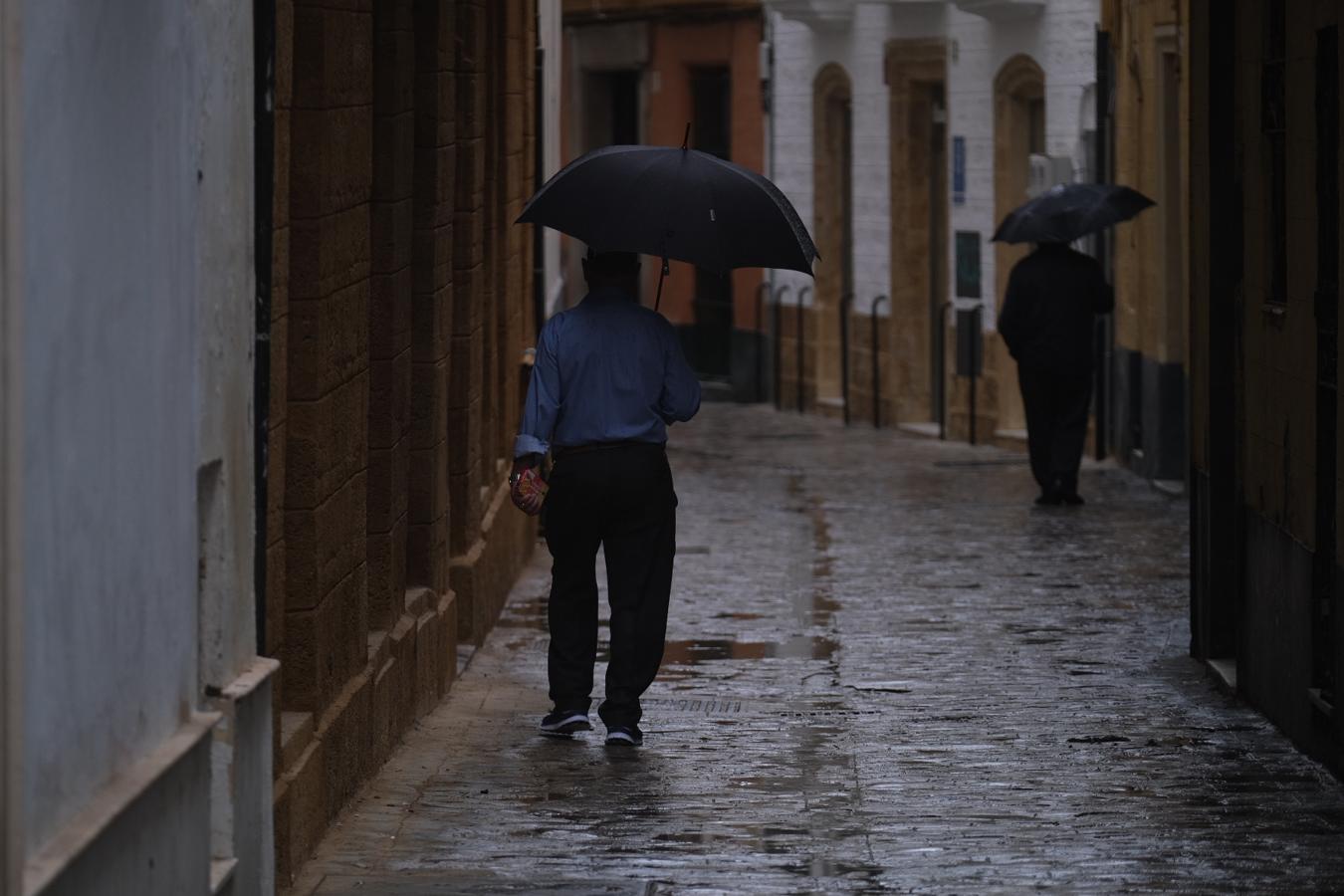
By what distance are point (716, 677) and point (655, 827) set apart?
3.12 m

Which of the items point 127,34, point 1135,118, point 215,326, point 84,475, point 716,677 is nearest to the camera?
point 84,475

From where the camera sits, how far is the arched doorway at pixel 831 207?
27.3 m

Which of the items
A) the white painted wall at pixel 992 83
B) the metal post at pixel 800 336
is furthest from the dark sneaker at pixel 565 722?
the metal post at pixel 800 336

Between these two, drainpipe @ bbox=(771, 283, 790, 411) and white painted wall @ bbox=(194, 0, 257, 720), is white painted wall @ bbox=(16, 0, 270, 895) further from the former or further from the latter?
drainpipe @ bbox=(771, 283, 790, 411)

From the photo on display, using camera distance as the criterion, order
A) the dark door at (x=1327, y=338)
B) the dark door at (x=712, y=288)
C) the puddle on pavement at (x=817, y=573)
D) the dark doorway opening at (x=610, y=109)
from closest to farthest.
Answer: the dark door at (x=1327, y=338) < the puddle on pavement at (x=817, y=573) < the dark door at (x=712, y=288) < the dark doorway opening at (x=610, y=109)

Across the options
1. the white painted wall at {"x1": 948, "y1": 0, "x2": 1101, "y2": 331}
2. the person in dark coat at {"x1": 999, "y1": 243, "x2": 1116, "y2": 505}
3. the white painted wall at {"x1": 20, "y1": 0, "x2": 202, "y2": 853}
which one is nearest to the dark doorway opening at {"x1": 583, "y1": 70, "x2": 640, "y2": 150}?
the white painted wall at {"x1": 948, "y1": 0, "x2": 1101, "y2": 331}

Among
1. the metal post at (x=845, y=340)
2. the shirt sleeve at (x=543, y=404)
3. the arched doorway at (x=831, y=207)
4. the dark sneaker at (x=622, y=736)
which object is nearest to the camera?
the shirt sleeve at (x=543, y=404)

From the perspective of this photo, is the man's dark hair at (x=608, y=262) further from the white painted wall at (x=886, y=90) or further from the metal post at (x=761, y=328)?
the metal post at (x=761, y=328)

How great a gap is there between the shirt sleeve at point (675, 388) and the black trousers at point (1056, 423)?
8490 mm

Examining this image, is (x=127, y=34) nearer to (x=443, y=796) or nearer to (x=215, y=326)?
(x=215, y=326)

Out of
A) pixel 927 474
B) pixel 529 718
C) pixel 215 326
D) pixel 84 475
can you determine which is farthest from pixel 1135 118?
pixel 84 475

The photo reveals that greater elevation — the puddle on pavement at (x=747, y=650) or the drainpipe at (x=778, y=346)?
the drainpipe at (x=778, y=346)

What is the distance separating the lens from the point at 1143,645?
11.7 metres

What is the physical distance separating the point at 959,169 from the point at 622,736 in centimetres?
1516
